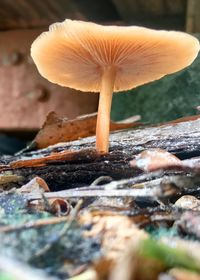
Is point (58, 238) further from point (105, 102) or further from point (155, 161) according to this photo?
point (105, 102)

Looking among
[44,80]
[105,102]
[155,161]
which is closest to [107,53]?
[105,102]

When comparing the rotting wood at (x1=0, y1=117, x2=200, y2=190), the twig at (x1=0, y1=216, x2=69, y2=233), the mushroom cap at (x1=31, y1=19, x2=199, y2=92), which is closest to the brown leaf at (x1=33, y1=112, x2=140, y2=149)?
the mushroom cap at (x1=31, y1=19, x2=199, y2=92)

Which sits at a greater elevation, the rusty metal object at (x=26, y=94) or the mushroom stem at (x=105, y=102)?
the rusty metal object at (x=26, y=94)

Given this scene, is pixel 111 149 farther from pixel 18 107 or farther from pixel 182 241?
pixel 18 107

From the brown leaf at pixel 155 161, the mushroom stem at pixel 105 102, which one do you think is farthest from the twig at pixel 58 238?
the mushroom stem at pixel 105 102

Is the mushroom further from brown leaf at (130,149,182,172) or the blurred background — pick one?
the blurred background

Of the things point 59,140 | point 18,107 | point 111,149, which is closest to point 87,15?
point 18,107

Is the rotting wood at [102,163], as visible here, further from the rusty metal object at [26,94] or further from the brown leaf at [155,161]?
the rusty metal object at [26,94]
